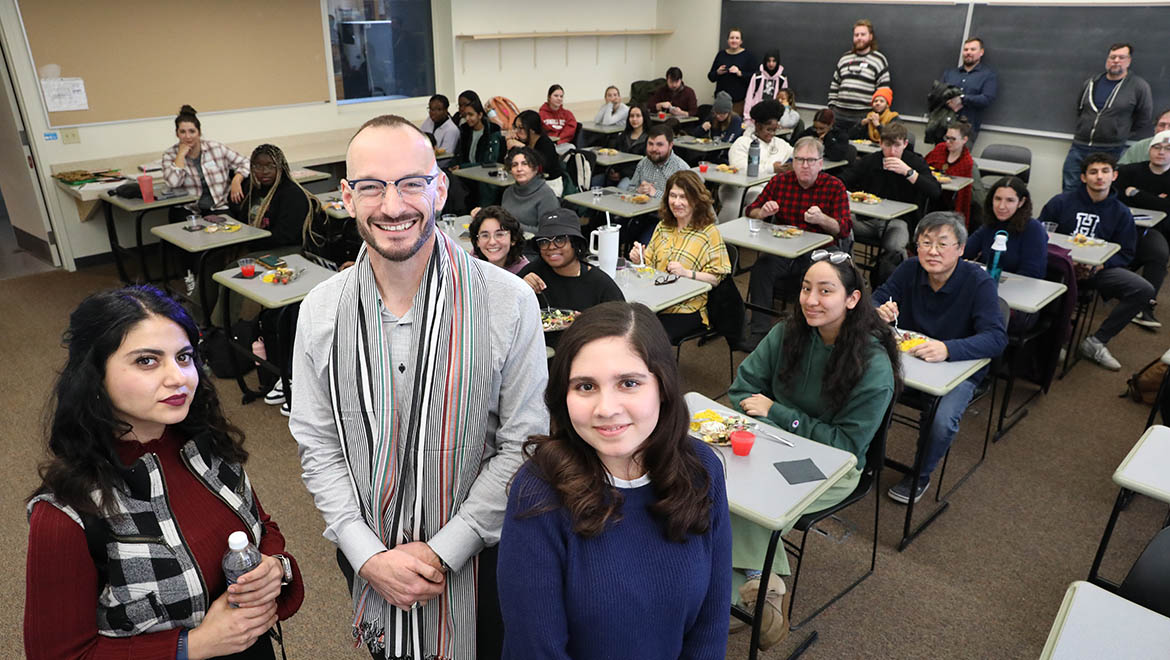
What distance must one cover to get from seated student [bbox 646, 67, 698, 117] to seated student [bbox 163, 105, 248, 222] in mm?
5434

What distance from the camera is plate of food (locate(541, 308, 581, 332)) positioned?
3287mm

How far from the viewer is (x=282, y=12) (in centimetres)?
714

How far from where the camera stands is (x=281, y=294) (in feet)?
12.5

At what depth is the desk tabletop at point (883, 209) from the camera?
5.27 metres

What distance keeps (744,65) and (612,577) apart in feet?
31.0

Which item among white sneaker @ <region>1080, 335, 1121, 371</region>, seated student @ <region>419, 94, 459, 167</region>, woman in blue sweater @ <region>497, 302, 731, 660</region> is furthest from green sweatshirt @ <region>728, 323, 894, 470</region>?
seated student @ <region>419, 94, 459, 167</region>

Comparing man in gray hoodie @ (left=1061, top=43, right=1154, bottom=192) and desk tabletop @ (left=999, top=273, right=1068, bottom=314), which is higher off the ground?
man in gray hoodie @ (left=1061, top=43, right=1154, bottom=192)

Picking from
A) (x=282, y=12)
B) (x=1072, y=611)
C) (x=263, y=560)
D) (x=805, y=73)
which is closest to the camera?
(x=263, y=560)

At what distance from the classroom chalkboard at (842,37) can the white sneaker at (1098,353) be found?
4.70 m

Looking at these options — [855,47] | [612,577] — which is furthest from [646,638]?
Answer: [855,47]

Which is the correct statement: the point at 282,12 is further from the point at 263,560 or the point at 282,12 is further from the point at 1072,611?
the point at 1072,611

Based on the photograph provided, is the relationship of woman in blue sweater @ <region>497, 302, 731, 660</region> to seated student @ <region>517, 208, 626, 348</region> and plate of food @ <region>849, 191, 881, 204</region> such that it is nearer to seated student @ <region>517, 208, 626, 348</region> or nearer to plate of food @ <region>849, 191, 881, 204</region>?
seated student @ <region>517, 208, 626, 348</region>

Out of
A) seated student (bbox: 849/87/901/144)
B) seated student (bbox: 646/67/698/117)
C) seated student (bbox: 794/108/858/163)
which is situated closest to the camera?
seated student (bbox: 794/108/858/163)

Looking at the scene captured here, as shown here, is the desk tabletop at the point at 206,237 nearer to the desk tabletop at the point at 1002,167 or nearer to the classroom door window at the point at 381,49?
the classroom door window at the point at 381,49
